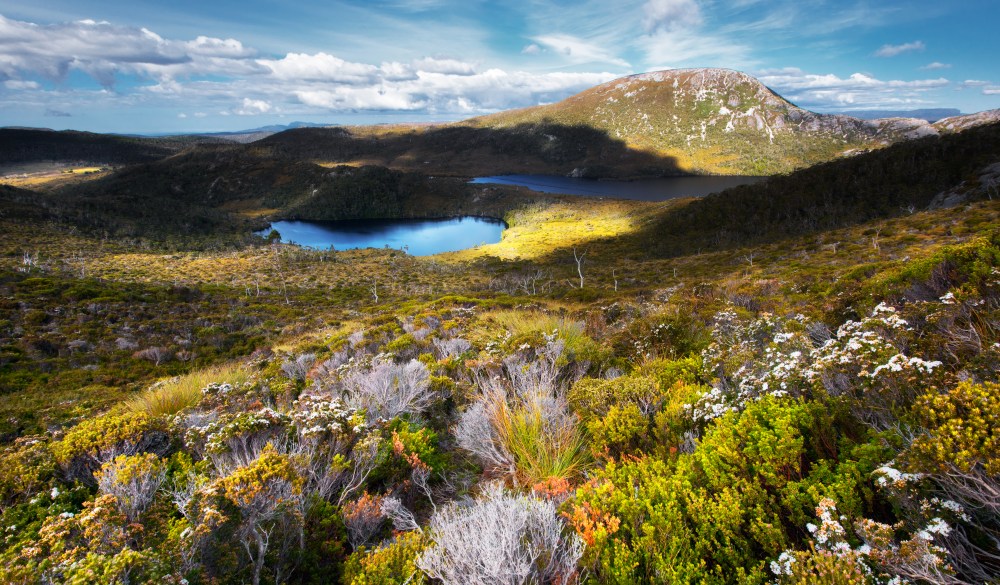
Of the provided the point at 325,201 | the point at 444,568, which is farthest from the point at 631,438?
the point at 325,201

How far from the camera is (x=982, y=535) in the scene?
229 centimetres

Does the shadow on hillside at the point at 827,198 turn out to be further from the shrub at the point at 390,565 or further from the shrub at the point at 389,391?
the shrub at the point at 390,565

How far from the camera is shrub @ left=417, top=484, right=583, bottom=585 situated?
2711 millimetres

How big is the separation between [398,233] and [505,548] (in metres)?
131

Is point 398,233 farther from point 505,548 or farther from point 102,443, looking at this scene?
point 505,548

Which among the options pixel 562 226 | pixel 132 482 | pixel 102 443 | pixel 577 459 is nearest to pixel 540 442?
pixel 577 459

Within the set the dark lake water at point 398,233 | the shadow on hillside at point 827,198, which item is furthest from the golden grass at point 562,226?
the dark lake water at point 398,233

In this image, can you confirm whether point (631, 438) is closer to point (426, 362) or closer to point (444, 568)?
point (444, 568)

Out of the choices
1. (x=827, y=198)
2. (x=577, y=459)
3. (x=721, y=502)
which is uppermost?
(x=827, y=198)

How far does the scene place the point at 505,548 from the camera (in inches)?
110

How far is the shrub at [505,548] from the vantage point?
2711mm

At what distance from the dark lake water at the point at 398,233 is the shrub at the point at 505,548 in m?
99.1

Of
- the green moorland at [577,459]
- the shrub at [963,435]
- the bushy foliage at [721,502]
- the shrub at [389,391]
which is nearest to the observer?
the shrub at [963,435]

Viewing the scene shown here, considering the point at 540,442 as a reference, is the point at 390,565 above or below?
below
